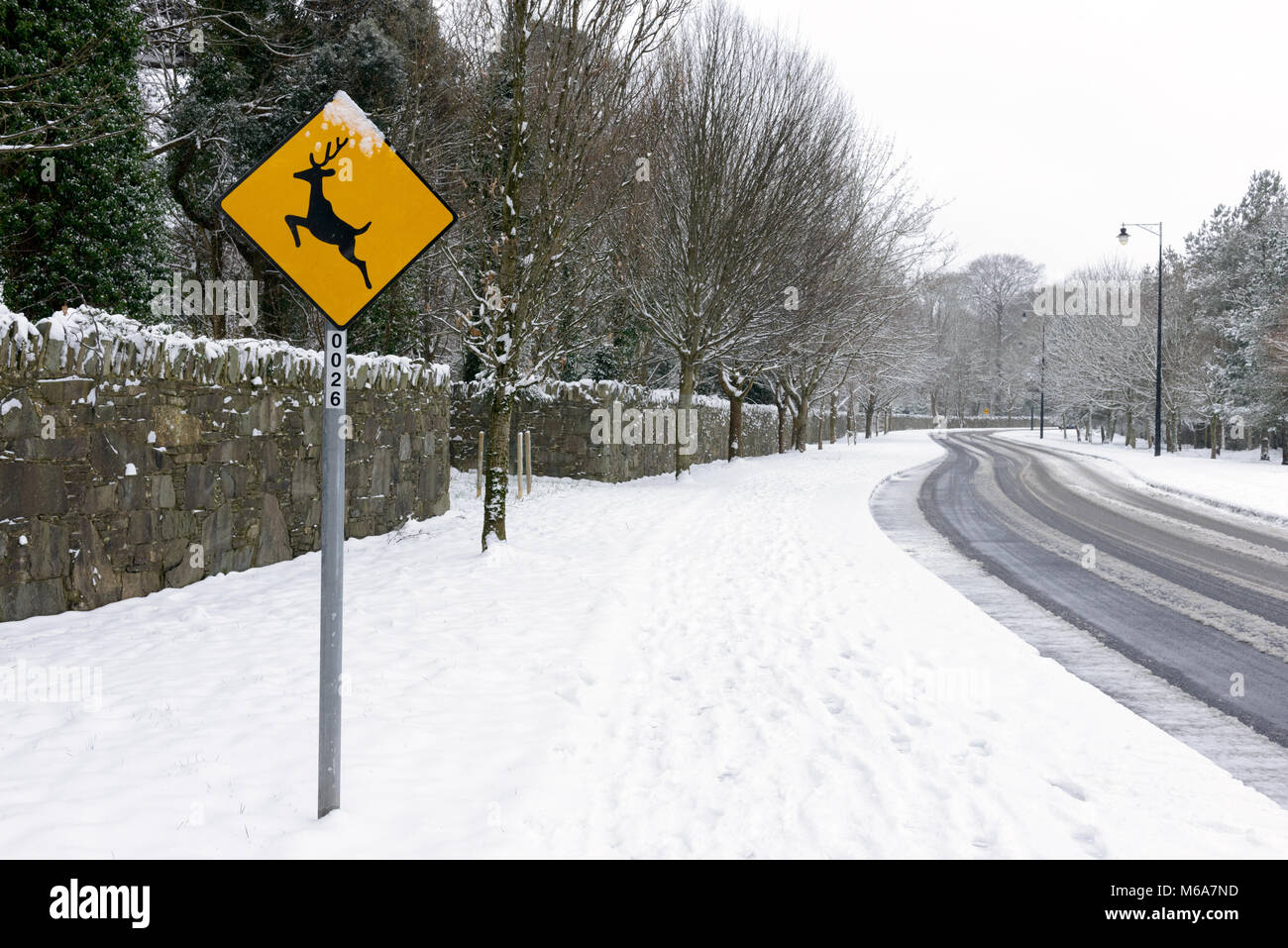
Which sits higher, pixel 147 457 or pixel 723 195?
pixel 723 195

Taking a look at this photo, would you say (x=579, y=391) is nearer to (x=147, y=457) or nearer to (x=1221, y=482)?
(x=147, y=457)

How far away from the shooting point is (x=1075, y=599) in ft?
24.5

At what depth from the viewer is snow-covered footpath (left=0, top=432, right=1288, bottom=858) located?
3.04 metres

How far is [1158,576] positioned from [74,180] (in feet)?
49.8

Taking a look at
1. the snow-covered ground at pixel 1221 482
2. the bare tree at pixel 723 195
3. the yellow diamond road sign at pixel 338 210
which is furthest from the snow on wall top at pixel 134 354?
the snow-covered ground at pixel 1221 482

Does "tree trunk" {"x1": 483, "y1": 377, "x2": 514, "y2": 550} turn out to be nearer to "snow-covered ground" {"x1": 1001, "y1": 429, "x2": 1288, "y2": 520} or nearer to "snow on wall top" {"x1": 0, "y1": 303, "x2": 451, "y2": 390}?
"snow on wall top" {"x1": 0, "y1": 303, "x2": 451, "y2": 390}

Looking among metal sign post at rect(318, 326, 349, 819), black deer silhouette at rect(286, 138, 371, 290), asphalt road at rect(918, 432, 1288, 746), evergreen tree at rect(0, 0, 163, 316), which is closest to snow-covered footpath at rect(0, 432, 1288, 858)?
metal sign post at rect(318, 326, 349, 819)

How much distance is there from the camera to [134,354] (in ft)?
20.6

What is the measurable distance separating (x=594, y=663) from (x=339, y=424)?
2.80 meters

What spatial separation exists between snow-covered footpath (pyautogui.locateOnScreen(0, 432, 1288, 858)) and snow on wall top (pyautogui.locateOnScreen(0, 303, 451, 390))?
1.82 m

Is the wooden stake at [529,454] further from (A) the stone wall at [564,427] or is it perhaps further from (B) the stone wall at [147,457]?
(B) the stone wall at [147,457]

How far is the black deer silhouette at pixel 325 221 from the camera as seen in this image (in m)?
2.97

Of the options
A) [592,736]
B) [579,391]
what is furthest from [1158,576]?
[579,391]
